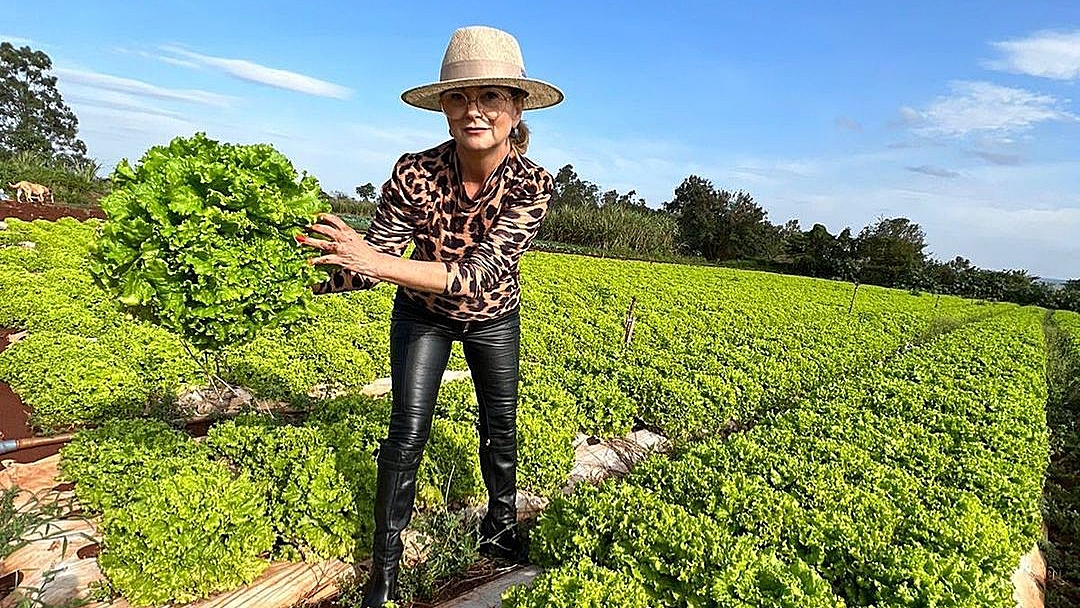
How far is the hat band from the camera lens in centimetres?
265

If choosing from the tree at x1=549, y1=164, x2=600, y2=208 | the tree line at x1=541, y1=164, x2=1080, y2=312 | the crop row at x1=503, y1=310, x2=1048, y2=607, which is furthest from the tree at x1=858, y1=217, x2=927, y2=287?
the crop row at x1=503, y1=310, x2=1048, y2=607

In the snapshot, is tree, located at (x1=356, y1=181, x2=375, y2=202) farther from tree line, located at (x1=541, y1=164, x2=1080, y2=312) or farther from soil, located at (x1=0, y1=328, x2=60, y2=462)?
soil, located at (x1=0, y1=328, x2=60, y2=462)

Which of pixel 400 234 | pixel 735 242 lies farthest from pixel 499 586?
pixel 735 242

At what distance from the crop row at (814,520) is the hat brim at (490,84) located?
6.81 feet

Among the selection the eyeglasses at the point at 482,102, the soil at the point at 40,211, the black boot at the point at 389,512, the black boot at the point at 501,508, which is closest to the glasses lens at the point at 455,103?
the eyeglasses at the point at 482,102

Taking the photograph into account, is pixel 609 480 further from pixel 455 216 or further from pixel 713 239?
pixel 713 239

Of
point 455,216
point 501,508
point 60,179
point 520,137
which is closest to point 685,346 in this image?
point 501,508

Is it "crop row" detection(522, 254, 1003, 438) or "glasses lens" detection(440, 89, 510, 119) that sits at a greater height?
"glasses lens" detection(440, 89, 510, 119)

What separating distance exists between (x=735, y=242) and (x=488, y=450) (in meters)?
57.3

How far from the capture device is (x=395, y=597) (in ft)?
10.5

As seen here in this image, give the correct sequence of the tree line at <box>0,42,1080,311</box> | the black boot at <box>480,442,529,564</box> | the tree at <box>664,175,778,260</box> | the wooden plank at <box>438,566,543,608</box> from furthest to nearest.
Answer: the tree at <box>664,175,778,260</box> → the tree line at <box>0,42,1080,311</box> → the black boot at <box>480,442,529,564</box> → the wooden plank at <box>438,566,543,608</box>

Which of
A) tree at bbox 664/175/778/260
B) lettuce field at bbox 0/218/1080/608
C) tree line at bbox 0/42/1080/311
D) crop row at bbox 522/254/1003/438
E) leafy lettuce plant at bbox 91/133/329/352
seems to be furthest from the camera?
tree at bbox 664/175/778/260

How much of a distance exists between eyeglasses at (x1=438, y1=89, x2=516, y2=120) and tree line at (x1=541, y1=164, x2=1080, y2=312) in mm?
40288

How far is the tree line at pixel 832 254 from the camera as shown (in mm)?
45812
